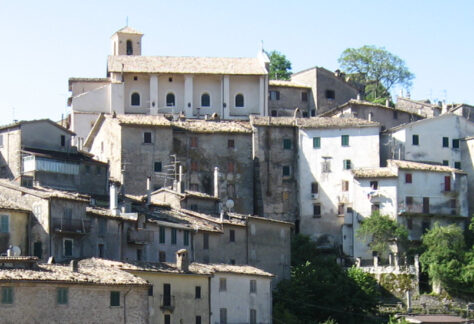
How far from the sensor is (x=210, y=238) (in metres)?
74.5

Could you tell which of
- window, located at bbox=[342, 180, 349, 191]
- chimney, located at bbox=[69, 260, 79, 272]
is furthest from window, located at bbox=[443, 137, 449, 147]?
chimney, located at bbox=[69, 260, 79, 272]

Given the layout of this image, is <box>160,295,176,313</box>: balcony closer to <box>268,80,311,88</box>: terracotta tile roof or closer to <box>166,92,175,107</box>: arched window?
<box>166,92,175,107</box>: arched window

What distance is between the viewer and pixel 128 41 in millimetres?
117938

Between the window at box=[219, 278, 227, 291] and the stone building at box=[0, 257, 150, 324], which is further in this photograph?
the window at box=[219, 278, 227, 291]

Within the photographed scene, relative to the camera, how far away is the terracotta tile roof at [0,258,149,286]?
53031mm

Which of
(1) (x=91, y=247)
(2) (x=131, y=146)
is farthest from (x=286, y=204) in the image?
Result: (1) (x=91, y=247)

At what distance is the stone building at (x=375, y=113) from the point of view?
337 ft

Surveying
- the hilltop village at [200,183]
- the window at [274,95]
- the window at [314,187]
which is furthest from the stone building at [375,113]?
the window at [314,187]

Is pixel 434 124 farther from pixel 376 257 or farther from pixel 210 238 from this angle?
pixel 210 238

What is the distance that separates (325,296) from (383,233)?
1110cm

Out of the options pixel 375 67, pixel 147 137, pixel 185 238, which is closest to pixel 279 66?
pixel 375 67

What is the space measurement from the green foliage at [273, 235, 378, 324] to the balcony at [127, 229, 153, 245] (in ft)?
32.8

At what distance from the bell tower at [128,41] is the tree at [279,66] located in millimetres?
14524

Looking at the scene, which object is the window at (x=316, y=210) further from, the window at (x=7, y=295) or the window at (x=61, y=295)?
the window at (x=7, y=295)
